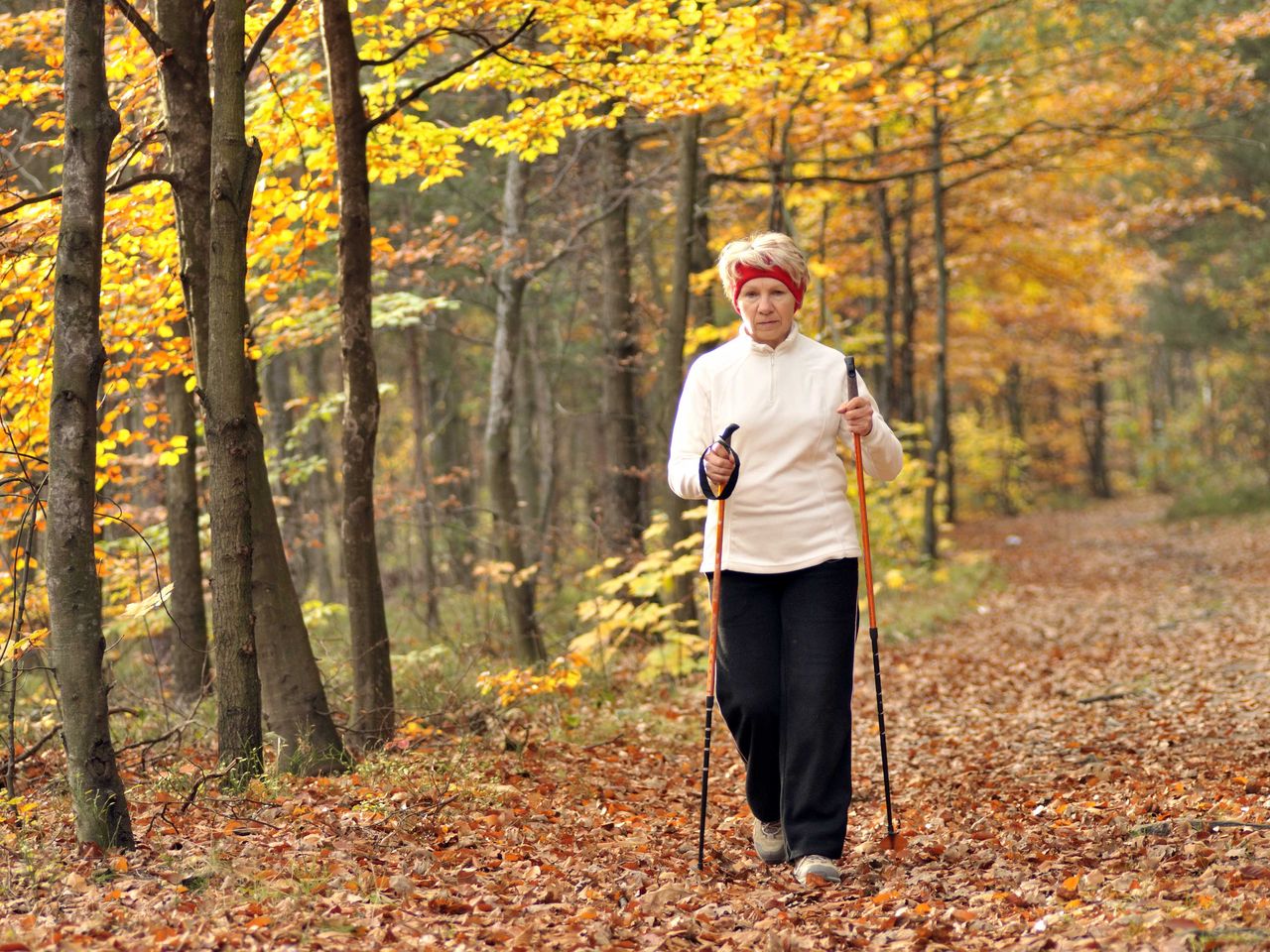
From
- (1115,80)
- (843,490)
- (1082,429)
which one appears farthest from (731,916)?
(1082,429)

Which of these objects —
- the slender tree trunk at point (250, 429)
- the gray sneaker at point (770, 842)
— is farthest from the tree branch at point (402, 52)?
the gray sneaker at point (770, 842)

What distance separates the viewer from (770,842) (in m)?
4.54

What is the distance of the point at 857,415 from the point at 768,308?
1.68 feet

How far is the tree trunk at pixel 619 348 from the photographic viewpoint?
38.4 feet

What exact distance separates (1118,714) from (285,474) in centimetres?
739

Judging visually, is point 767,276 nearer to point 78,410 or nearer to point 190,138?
point 78,410

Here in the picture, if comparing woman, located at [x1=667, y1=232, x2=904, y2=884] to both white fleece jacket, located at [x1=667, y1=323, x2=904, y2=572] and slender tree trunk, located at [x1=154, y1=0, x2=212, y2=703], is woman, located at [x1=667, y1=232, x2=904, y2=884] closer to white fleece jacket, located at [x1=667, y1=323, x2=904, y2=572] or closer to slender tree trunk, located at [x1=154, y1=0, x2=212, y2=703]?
white fleece jacket, located at [x1=667, y1=323, x2=904, y2=572]

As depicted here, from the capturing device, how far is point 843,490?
4.34 m

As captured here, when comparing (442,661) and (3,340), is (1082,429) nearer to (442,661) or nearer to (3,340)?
(442,661)

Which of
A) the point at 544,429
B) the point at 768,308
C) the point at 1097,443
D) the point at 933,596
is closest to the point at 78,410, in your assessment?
the point at 768,308

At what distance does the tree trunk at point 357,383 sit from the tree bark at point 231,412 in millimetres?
1150

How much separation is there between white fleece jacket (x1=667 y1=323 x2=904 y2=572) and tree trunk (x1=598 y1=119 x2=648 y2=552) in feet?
23.6

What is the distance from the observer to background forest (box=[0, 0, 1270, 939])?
5203 millimetres

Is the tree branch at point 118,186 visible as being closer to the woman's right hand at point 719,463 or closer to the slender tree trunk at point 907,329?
the woman's right hand at point 719,463
